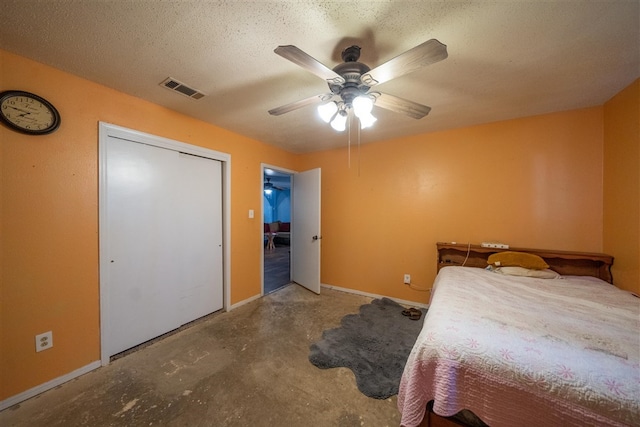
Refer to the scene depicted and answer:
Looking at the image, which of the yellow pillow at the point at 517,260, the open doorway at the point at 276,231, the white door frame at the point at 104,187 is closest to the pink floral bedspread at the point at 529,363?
the yellow pillow at the point at 517,260

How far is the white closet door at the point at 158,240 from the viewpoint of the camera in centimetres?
194

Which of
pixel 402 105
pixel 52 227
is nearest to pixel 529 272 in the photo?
pixel 402 105

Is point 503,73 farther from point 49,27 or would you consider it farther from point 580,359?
point 49,27

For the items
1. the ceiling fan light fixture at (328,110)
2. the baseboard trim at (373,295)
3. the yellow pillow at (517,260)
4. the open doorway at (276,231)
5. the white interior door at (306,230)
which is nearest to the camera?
the ceiling fan light fixture at (328,110)

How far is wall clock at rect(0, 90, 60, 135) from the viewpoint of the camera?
→ 1.41 meters

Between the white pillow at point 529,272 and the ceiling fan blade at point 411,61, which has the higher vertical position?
the ceiling fan blade at point 411,61

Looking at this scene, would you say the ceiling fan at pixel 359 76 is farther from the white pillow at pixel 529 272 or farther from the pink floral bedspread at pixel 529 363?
the white pillow at pixel 529 272

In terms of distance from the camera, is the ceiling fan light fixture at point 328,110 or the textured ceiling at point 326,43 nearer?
the textured ceiling at point 326,43

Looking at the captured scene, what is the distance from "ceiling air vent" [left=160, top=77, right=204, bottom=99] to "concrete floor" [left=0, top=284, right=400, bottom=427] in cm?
229

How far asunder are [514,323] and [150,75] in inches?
114

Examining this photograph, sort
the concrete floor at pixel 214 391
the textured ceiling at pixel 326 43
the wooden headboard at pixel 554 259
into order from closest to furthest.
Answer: the textured ceiling at pixel 326 43, the concrete floor at pixel 214 391, the wooden headboard at pixel 554 259

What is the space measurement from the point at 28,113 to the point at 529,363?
3133 mm

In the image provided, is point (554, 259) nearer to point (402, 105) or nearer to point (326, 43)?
point (402, 105)

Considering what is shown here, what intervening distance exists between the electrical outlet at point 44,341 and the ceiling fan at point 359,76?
7.52 ft
